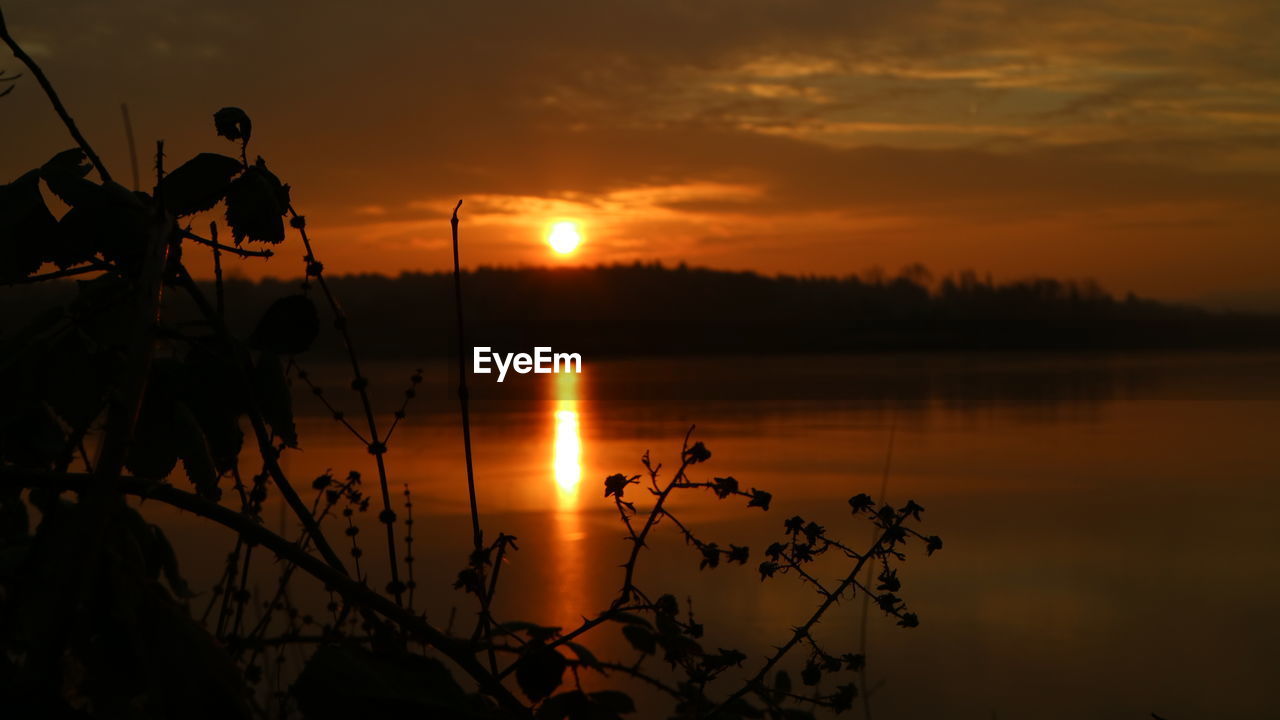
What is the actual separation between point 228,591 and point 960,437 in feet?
43.9

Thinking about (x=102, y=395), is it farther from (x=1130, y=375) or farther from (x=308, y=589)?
(x=1130, y=375)

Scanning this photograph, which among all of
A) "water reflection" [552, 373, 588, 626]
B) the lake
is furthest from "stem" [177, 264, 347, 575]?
"water reflection" [552, 373, 588, 626]

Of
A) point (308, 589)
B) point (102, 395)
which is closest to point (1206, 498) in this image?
point (308, 589)

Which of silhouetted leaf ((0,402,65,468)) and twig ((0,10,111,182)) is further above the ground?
twig ((0,10,111,182))

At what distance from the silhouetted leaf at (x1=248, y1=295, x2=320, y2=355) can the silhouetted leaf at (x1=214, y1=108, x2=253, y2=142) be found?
6.0 inches

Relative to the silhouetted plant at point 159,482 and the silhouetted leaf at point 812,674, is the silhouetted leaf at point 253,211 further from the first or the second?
the silhouetted leaf at point 812,674

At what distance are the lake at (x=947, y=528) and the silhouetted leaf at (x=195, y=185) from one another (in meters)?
1.70

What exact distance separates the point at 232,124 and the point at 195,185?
7 centimetres

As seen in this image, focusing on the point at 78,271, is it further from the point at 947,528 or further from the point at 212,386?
the point at 947,528

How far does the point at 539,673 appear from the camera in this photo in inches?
49.6

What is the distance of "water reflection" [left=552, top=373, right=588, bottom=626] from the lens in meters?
6.67

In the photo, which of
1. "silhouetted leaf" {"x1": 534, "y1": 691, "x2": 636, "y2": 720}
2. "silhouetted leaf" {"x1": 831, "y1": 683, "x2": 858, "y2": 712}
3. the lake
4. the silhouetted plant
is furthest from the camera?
the lake

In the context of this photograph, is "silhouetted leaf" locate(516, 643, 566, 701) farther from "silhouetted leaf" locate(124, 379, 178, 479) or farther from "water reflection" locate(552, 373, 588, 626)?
"water reflection" locate(552, 373, 588, 626)

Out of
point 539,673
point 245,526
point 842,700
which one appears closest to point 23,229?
point 245,526
